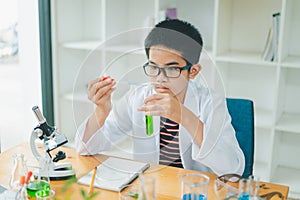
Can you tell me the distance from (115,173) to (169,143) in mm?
227

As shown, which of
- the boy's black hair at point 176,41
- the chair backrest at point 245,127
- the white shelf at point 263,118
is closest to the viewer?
the boy's black hair at point 176,41

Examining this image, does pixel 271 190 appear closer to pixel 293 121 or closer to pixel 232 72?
pixel 293 121

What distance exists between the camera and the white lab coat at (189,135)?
4.96ft

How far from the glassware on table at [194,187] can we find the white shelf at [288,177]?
4.75 ft

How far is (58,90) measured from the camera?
306 centimetres

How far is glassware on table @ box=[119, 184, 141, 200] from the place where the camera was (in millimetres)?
1295

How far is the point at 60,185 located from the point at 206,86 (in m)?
0.61

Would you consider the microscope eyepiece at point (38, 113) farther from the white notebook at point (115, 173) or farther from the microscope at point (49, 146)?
the white notebook at point (115, 173)

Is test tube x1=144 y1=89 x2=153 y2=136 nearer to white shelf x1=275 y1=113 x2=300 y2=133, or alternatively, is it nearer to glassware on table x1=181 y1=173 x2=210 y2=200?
glassware on table x1=181 y1=173 x2=210 y2=200

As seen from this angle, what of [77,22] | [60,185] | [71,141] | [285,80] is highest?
[77,22]

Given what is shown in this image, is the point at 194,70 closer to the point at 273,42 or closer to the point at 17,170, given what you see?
the point at 17,170

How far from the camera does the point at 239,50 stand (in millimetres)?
2787

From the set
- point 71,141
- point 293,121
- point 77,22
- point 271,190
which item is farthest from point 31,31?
point 271,190

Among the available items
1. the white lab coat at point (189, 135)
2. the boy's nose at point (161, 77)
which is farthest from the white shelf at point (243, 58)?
the boy's nose at point (161, 77)
